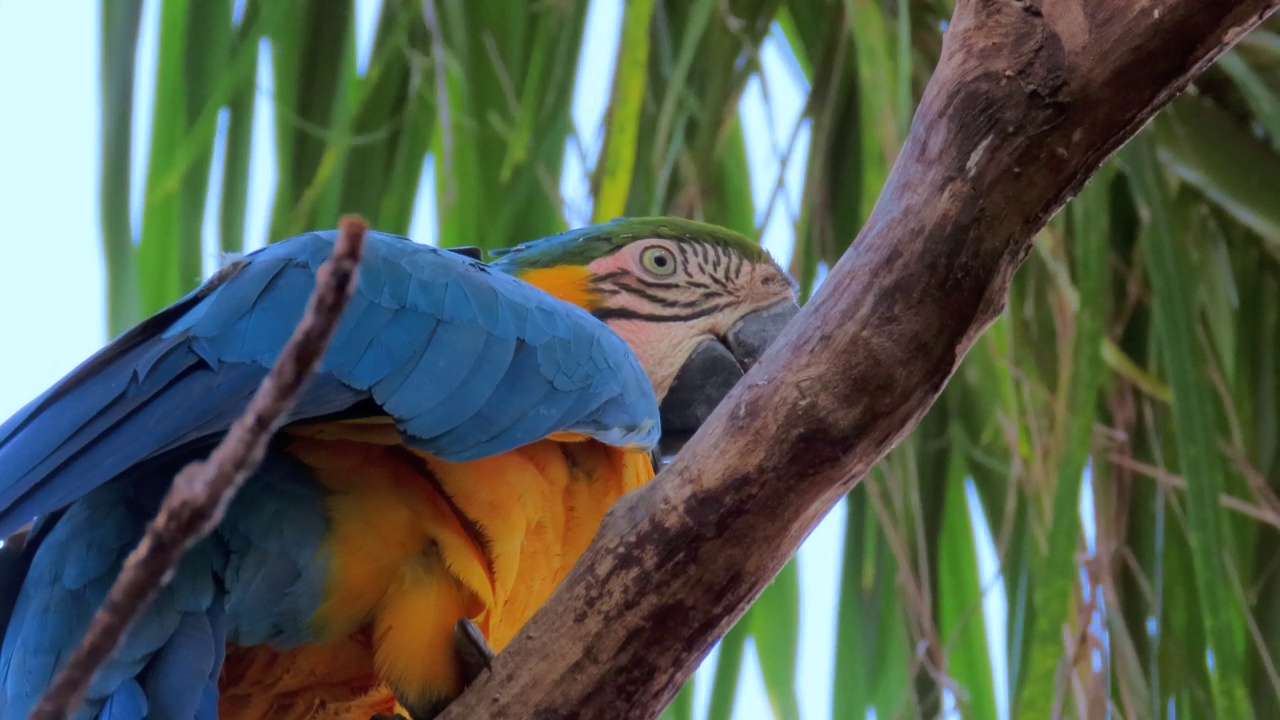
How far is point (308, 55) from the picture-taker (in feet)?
5.94

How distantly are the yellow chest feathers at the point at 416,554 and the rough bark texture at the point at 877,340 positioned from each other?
0.18 meters

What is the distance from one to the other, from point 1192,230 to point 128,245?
56.1 inches

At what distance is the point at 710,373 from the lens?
1.57m

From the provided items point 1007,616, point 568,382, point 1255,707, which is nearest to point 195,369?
point 568,382

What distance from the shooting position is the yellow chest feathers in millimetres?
1133

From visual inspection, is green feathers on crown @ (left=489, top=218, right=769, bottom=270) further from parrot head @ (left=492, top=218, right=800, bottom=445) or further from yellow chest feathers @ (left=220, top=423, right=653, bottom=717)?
yellow chest feathers @ (left=220, top=423, right=653, bottom=717)

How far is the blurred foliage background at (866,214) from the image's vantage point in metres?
1.59

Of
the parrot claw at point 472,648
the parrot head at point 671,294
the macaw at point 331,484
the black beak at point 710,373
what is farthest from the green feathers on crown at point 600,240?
the parrot claw at point 472,648

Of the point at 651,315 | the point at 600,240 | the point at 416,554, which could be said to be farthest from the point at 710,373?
the point at 416,554

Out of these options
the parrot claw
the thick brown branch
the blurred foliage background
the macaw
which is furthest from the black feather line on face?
the thick brown branch

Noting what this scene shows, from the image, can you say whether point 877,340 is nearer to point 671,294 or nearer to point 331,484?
point 331,484

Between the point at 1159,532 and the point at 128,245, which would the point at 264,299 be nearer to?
the point at 128,245

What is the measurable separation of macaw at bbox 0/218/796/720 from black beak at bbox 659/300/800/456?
21cm

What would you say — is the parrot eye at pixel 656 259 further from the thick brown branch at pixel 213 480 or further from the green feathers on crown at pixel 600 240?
the thick brown branch at pixel 213 480
